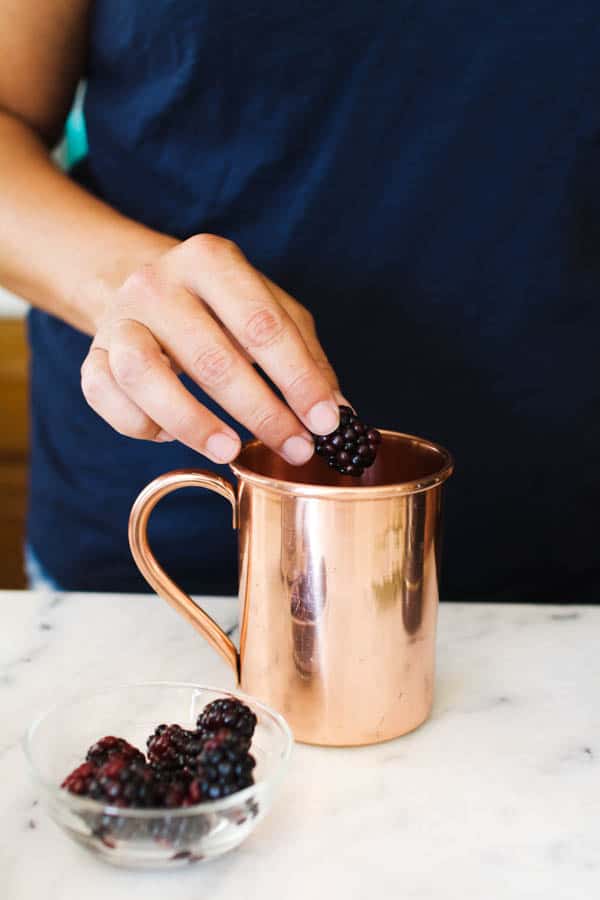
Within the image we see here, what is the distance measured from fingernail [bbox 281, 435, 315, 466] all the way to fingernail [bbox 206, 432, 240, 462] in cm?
4

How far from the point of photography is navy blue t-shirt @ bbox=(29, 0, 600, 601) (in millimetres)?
1124

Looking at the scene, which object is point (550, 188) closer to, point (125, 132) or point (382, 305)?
point (382, 305)

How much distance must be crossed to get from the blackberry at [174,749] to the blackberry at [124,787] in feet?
0.13

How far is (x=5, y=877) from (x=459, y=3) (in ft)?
3.09

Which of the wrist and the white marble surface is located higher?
the wrist

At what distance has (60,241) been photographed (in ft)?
3.46

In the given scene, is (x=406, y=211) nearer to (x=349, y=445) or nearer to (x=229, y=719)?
(x=349, y=445)

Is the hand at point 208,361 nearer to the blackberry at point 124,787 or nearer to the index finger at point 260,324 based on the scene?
the index finger at point 260,324

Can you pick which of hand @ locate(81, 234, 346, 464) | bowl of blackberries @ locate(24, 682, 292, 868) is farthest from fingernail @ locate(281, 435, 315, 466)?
bowl of blackberries @ locate(24, 682, 292, 868)

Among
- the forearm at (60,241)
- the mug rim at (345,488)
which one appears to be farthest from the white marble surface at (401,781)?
the forearm at (60,241)

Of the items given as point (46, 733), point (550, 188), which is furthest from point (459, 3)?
point (46, 733)

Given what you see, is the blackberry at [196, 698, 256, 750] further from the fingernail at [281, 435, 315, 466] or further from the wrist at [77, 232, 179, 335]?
the wrist at [77, 232, 179, 335]

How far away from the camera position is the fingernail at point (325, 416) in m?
0.81

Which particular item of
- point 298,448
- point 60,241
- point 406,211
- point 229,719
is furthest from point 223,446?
point 406,211
